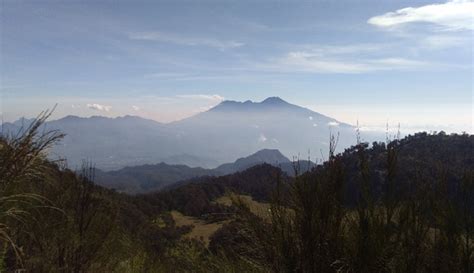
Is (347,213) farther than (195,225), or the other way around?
(195,225)

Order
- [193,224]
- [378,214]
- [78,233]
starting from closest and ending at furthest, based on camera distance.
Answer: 1. [378,214]
2. [78,233]
3. [193,224]

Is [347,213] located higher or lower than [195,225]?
higher

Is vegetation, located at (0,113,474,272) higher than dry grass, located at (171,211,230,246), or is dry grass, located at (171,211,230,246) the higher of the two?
vegetation, located at (0,113,474,272)

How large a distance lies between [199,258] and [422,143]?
9120cm

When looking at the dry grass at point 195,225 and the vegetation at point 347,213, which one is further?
the dry grass at point 195,225

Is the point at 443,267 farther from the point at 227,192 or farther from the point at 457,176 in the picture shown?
the point at 227,192

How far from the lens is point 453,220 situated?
19.0 feet

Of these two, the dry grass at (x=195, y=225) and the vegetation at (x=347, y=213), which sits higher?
the vegetation at (x=347, y=213)

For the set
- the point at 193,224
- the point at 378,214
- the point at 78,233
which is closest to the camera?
the point at 378,214

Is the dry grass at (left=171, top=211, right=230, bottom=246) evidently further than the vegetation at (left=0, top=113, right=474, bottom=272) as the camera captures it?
Yes

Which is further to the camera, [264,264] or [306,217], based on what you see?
[264,264]

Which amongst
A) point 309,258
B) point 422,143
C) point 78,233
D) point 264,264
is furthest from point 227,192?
point 422,143

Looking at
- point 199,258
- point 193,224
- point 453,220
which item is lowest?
point 193,224

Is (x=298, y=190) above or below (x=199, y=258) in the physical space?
above
